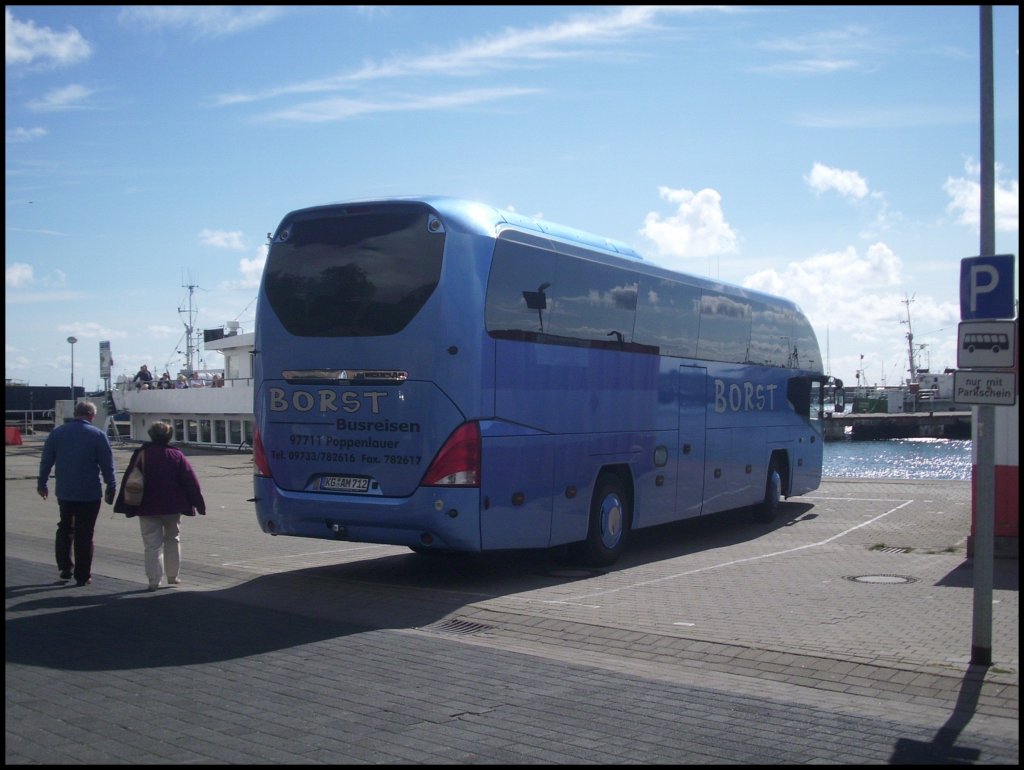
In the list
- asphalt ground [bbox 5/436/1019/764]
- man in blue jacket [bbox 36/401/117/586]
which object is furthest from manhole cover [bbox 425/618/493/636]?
man in blue jacket [bbox 36/401/117/586]

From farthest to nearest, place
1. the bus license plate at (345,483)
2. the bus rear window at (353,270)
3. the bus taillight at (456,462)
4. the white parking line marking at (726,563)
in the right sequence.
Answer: the white parking line marking at (726,563) < the bus license plate at (345,483) < the bus rear window at (353,270) < the bus taillight at (456,462)

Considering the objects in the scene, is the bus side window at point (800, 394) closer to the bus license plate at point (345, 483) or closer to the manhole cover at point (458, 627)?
the bus license plate at point (345, 483)

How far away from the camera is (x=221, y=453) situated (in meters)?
44.2

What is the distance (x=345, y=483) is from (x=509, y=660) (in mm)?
3697

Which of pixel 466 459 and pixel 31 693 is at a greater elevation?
pixel 466 459

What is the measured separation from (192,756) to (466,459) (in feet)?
17.9

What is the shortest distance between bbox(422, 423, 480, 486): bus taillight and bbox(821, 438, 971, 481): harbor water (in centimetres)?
3878

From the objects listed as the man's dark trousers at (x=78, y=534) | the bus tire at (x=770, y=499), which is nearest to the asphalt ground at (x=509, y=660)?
the man's dark trousers at (x=78, y=534)

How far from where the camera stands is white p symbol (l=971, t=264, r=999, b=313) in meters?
7.66

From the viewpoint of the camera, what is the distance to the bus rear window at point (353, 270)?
10.9 m

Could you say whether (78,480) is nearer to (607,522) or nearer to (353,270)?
(353,270)

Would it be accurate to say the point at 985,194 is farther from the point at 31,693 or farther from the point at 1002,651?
the point at 31,693

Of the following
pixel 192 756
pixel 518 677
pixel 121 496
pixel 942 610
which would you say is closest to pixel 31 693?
pixel 192 756

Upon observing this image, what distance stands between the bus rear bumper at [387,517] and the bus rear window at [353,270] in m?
1.72
